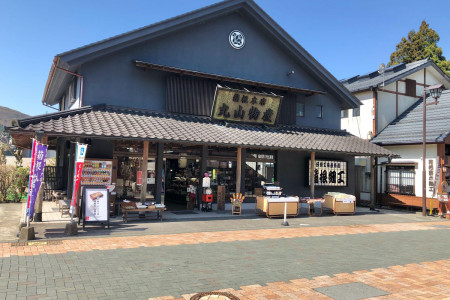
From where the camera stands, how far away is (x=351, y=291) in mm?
6035

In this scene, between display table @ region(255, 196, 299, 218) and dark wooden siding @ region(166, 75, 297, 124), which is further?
dark wooden siding @ region(166, 75, 297, 124)

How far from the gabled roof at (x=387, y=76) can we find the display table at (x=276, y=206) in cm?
1186

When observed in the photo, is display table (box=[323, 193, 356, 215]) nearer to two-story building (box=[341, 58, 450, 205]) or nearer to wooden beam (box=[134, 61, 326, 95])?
wooden beam (box=[134, 61, 326, 95])

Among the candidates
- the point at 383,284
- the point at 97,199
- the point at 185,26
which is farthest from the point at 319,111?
the point at 383,284

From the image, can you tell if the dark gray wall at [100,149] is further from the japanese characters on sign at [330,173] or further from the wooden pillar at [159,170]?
the japanese characters on sign at [330,173]

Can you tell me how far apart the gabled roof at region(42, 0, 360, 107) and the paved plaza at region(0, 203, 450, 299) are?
664cm

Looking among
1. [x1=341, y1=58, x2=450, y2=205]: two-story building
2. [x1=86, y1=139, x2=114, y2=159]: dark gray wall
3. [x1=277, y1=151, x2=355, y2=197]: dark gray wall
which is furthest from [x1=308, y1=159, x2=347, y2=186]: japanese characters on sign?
[x1=86, y1=139, x2=114, y2=159]: dark gray wall

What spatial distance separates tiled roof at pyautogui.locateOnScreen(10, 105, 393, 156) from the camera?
1122 centimetres

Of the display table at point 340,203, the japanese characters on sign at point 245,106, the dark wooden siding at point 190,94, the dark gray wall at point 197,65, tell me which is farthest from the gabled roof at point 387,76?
the dark wooden siding at point 190,94

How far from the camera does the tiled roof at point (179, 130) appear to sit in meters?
11.2

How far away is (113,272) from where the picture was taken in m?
6.45

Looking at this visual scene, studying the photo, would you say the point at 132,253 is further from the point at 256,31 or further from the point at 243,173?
the point at 256,31

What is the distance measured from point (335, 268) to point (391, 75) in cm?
2057

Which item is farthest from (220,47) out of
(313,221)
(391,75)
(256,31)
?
(391,75)
